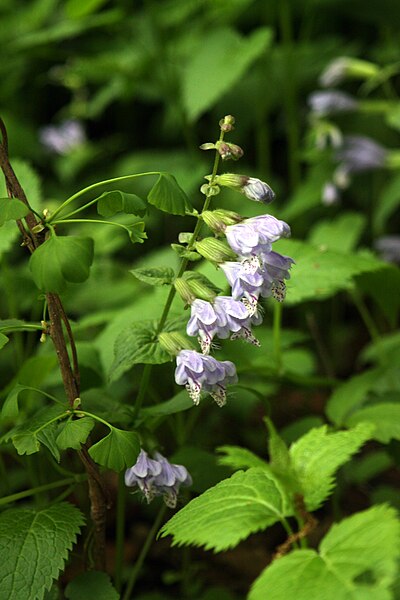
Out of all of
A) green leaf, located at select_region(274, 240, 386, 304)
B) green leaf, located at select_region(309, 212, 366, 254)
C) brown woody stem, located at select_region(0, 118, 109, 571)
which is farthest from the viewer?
green leaf, located at select_region(309, 212, 366, 254)

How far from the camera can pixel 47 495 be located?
5.90ft

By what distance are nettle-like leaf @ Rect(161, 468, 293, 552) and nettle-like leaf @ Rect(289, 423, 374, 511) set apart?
0.04 m

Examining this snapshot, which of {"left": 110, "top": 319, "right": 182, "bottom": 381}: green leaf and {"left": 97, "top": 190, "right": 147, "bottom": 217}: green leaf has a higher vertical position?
{"left": 97, "top": 190, "right": 147, "bottom": 217}: green leaf

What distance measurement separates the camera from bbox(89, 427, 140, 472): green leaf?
111cm

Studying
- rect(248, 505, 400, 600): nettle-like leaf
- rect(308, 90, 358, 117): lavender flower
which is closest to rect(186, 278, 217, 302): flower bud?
rect(248, 505, 400, 600): nettle-like leaf

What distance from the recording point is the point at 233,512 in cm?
100

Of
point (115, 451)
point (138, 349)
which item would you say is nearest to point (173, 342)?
point (138, 349)

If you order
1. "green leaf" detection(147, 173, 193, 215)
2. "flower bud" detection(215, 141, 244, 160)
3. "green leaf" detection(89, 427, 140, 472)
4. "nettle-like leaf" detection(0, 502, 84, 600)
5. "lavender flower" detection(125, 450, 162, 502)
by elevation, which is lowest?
"nettle-like leaf" detection(0, 502, 84, 600)

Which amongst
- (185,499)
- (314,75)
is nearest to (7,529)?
(185,499)

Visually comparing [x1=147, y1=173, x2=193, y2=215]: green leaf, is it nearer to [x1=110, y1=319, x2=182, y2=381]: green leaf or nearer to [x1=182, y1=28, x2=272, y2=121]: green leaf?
[x1=110, y1=319, x2=182, y2=381]: green leaf

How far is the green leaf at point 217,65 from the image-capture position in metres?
2.54

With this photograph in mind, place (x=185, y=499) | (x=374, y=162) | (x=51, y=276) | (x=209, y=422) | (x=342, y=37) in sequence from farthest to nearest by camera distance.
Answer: (x=342, y=37) → (x=374, y=162) → (x=209, y=422) → (x=185, y=499) → (x=51, y=276)

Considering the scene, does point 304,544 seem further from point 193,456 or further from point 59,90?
point 59,90

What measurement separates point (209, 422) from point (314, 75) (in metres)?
1.61
